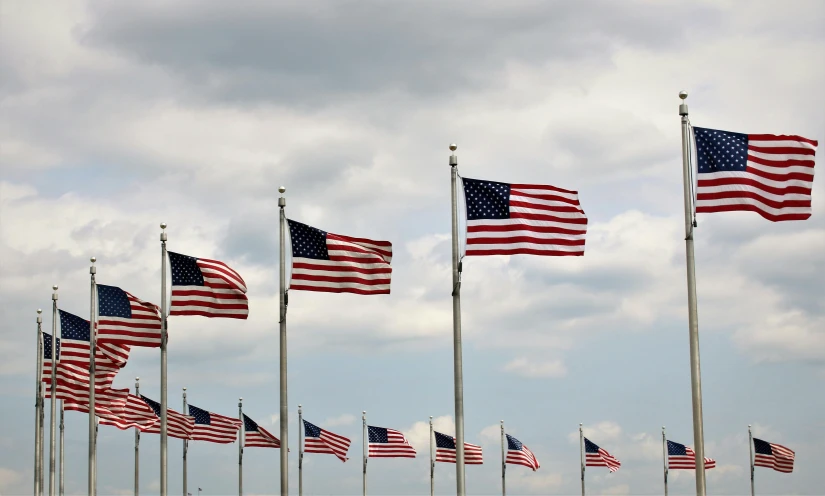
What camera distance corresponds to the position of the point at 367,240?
3488 centimetres

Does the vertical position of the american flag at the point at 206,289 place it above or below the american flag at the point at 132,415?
above

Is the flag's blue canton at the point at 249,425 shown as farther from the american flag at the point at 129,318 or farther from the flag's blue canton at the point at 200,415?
the american flag at the point at 129,318

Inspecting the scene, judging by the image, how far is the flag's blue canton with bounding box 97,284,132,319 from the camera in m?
42.3

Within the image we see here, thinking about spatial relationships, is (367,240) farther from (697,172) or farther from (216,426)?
(216,426)

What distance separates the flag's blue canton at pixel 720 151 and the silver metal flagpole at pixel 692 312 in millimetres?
503

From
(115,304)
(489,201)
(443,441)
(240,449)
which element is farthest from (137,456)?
(489,201)

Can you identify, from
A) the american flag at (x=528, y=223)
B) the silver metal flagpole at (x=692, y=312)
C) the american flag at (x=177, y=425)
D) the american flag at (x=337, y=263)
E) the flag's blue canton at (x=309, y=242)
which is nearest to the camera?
the silver metal flagpole at (x=692, y=312)

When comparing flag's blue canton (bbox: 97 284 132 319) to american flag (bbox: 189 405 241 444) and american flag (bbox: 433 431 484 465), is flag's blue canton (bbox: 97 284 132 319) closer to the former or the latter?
american flag (bbox: 189 405 241 444)

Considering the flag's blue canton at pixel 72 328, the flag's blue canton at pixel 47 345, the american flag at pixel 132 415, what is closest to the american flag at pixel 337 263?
the flag's blue canton at pixel 72 328

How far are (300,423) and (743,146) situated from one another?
49.1 meters

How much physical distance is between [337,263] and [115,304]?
11.4 meters

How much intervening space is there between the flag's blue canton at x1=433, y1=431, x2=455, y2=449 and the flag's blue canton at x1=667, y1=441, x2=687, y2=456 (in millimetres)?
14912

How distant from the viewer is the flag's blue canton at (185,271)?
129ft

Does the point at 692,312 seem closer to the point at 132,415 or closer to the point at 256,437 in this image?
→ the point at 132,415
